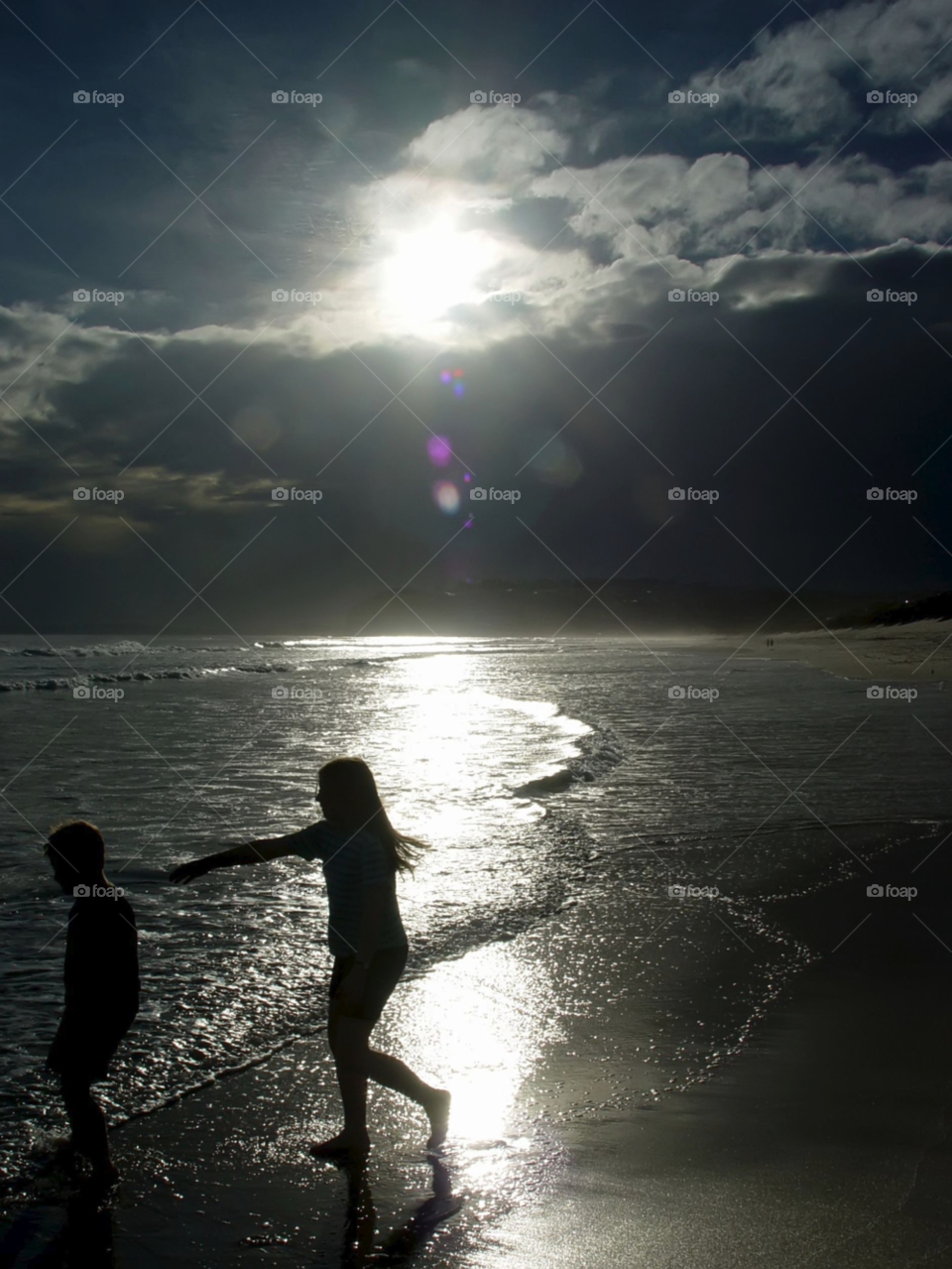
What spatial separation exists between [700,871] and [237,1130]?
219 inches

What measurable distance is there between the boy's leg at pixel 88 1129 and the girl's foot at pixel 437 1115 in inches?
47.7

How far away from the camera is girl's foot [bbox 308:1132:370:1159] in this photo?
12.8 ft

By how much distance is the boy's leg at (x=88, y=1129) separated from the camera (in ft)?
12.3

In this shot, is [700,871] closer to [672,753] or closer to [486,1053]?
[486,1053]

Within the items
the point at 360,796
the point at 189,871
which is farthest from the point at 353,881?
the point at 189,871

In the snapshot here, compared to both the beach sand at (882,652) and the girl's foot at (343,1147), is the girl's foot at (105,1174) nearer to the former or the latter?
the girl's foot at (343,1147)

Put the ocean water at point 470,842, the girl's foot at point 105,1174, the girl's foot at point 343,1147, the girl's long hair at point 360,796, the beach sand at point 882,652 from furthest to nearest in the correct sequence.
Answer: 1. the beach sand at point 882,652
2. the ocean water at point 470,842
3. the girl's long hair at point 360,796
4. the girl's foot at point 343,1147
5. the girl's foot at point 105,1174

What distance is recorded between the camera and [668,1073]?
4.70m

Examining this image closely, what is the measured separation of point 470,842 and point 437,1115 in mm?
6046

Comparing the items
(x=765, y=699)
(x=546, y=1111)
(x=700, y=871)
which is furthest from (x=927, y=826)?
(x=765, y=699)

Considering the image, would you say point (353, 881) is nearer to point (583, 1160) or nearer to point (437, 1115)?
point (437, 1115)

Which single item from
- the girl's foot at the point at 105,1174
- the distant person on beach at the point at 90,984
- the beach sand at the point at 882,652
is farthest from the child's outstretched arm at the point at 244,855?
the beach sand at the point at 882,652

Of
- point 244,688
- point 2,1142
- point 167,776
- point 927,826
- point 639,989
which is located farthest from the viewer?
point 244,688

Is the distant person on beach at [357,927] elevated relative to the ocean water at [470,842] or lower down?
elevated
